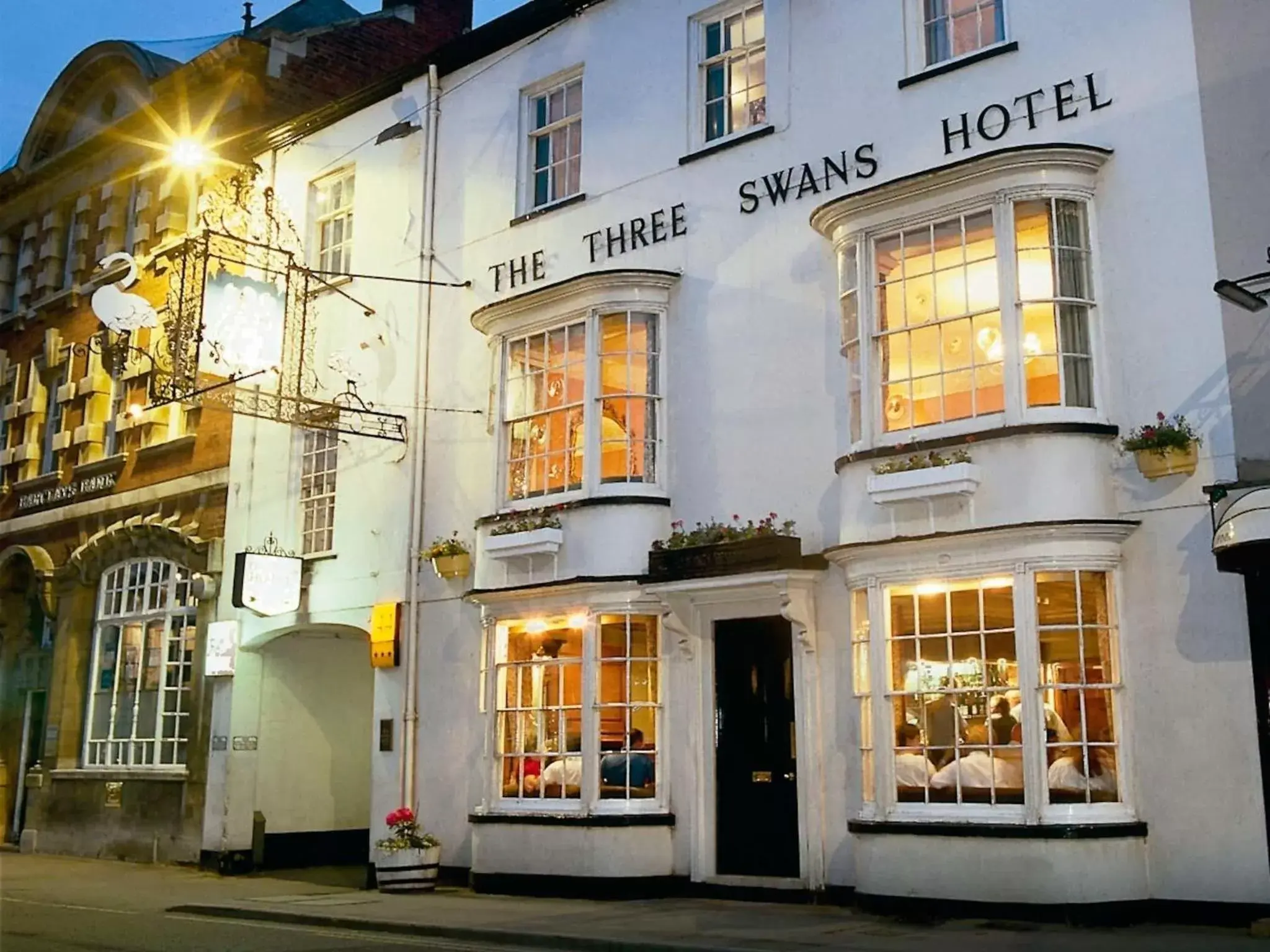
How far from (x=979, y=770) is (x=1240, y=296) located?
435 cm

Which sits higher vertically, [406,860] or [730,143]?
[730,143]

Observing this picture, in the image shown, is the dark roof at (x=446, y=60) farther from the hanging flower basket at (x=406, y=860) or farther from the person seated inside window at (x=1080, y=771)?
the person seated inside window at (x=1080, y=771)

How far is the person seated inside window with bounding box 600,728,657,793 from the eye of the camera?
13.8 metres

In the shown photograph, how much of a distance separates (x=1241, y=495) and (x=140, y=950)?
9189mm

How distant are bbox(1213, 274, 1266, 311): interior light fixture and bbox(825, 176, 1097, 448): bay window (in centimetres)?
116

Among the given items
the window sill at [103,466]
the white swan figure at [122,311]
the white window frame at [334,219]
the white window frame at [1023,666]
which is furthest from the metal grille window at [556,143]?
the window sill at [103,466]

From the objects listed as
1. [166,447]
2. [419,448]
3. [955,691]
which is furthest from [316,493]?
[955,691]

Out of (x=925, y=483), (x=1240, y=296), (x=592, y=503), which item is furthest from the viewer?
(x=592, y=503)

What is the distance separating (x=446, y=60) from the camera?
1756 cm

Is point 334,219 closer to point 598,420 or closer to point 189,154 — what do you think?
point 189,154

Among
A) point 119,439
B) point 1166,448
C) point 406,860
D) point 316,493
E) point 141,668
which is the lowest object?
point 406,860

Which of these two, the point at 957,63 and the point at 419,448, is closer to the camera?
the point at 957,63

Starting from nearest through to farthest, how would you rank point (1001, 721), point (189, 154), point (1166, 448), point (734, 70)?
1. point (1166, 448)
2. point (1001, 721)
3. point (734, 70)
4. point (189, 154)

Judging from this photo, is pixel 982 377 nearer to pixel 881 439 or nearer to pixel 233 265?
pixel 881 439
